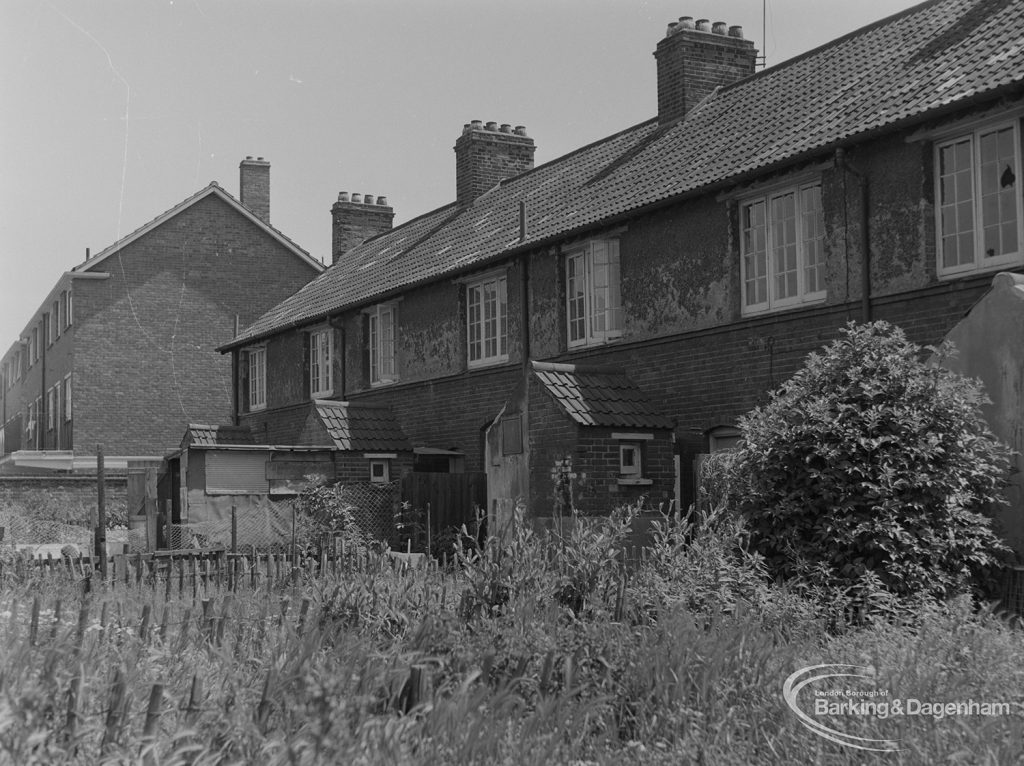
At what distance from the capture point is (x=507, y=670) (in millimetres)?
6961

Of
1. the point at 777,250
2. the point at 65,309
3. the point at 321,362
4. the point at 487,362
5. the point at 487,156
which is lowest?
the point at 487,362

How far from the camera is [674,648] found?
7.15 metres

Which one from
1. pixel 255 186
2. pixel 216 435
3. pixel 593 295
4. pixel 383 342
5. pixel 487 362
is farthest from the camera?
pixel 255 186

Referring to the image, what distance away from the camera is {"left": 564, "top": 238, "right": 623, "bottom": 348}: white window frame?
18.9 m

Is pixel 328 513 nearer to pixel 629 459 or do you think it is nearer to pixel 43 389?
pixel 629 459

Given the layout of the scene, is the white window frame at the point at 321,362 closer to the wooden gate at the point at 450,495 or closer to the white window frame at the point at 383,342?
the white window frame at the point at 383,342

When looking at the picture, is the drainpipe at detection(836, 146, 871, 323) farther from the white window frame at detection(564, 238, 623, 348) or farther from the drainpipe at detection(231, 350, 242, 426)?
the drainpipe at detection(231, 350, 242, 426)

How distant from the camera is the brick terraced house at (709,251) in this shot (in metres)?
13.9

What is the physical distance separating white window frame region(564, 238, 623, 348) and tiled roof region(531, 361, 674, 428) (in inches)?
49.9

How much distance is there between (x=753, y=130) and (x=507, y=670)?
510 inches

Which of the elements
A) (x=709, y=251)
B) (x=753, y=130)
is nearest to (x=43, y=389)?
(x=753, y=130)

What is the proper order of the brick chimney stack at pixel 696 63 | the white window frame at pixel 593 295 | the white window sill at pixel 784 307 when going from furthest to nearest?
the brick chimney stack at pixel 696 63
the white window frame at pixel 593 295
the white window sill at pixel 784 307

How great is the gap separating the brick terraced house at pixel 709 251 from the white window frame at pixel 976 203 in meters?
0.03

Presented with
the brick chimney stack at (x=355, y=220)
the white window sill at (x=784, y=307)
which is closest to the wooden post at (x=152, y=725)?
the white window sill at (x=784, y=307)
